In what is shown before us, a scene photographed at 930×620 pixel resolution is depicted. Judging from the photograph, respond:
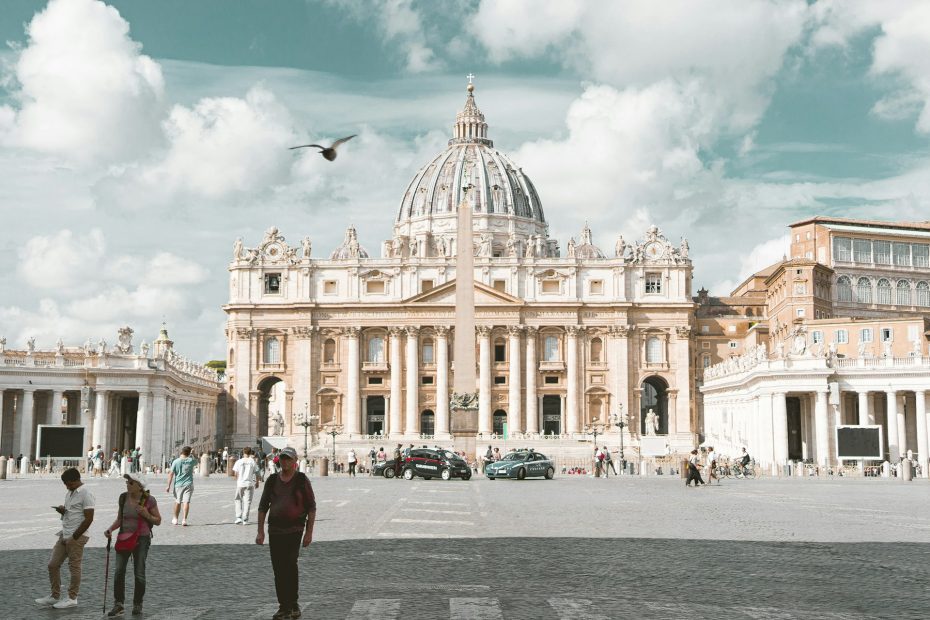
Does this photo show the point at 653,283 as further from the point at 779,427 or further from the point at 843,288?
the point at 779,427

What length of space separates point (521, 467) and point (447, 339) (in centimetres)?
4589

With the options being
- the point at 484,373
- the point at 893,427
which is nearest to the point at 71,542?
the point at 893,427

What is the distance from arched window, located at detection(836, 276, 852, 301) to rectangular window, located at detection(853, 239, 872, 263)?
188cm

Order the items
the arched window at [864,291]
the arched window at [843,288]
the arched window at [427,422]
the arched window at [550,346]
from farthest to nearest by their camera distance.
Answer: the arched window at [427,422] < the arched window at [550,346] < the arched window at [864,291] < the arched window at [843,288]

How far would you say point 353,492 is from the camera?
1423 inches

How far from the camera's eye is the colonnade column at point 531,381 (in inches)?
3632

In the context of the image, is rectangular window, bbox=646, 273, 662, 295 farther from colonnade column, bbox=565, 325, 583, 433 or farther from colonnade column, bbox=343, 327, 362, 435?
colonnade column, bbox=343, 327, 362, 435

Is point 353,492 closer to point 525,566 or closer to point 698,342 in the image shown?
point 525,566

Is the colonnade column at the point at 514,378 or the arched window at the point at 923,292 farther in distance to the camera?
the colonnade column at the point at 514,378

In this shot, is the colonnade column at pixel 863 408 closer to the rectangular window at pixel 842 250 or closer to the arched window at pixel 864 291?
the arched window at pixel 864 291

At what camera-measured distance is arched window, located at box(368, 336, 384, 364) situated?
95.1 metres

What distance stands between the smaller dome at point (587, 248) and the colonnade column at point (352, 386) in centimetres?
2651

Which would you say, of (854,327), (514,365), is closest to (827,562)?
(854,327)

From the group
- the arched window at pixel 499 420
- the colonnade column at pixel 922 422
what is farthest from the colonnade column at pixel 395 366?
the colonnade column at pixel 922 422
